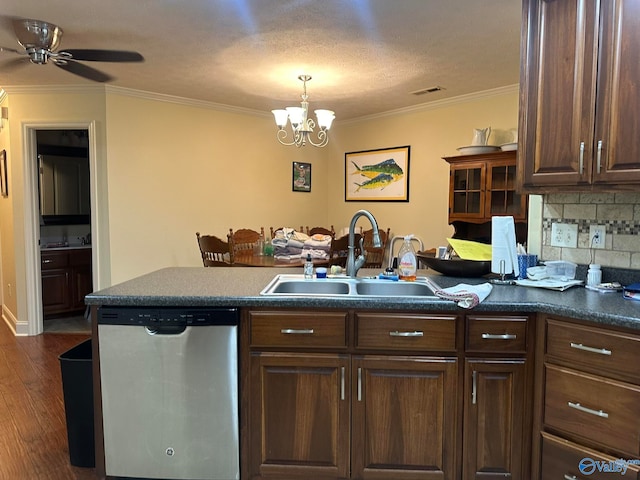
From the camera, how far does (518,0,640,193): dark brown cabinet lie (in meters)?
1.77

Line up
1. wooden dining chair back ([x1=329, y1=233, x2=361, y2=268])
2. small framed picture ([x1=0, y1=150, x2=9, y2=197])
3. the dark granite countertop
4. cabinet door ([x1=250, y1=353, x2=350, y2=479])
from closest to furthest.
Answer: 1. the dark granite countertop
2. cabinet door ([x1=250, y1=353, x2=350, y2=479])
3. wooden dining chair back ([x1=329, y1=233, x2=361, y2=268])
4. small framed picture ([x1=0, y1=150, x2=9, y2=197])

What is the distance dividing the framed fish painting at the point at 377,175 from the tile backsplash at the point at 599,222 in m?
2.85

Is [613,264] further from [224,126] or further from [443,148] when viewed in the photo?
[224,126]

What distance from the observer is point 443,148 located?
15.6 feet

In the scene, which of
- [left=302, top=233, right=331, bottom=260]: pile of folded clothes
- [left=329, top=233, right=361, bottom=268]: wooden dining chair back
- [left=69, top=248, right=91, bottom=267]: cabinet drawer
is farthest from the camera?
[left=69, top=248, right=91, bottom=267]: cabinet drawer

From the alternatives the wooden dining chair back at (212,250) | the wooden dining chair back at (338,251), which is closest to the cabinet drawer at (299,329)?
the wooden dining chair back at (338,251)

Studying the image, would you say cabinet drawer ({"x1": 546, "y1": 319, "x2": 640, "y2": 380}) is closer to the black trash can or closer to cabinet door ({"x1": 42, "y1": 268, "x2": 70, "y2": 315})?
the black trash can

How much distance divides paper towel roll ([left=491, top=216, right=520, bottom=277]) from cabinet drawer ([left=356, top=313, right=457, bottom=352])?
2.04ft

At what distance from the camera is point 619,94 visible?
1.79 meters

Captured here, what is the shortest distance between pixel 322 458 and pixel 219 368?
58cm

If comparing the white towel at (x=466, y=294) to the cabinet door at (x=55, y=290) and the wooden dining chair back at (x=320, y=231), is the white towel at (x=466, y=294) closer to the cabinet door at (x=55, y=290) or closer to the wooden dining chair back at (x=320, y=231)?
the wooden dining chair back at (x=320, y=231)

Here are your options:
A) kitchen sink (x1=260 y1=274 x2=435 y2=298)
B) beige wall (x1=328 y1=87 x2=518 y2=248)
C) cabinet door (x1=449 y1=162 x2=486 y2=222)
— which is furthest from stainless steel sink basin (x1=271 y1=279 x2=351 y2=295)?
beige wall (x1=328 y1=87 x2=518 y2=248)

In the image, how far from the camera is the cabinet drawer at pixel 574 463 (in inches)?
62.0

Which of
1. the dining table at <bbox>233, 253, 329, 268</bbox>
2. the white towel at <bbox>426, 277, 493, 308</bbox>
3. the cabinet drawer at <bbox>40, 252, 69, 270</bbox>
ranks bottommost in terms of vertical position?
the cabinet drawer at <bbox>40, 252, 69, 270</bbox>
